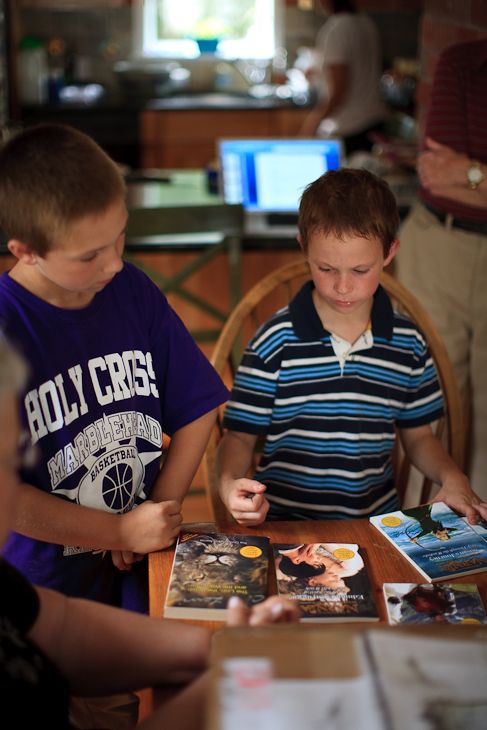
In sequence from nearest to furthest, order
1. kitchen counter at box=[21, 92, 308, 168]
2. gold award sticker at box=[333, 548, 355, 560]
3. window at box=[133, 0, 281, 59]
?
gold award sticker at box=[333, 548, 355, 560] < kitchen counter at box=[21, 92, 308, 168] < window at box=[133, 0, 281, 59]

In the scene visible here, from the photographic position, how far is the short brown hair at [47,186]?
2.87ft

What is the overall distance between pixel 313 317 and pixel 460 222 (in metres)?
0.81

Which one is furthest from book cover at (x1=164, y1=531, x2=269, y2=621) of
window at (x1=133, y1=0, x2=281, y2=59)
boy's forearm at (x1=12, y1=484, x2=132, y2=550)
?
window at (x1=133, y1=0, x2=281, y2=59)

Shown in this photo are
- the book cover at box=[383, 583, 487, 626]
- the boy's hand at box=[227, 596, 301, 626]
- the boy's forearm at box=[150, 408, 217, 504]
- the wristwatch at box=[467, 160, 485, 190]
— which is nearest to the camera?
the boy's hand at box=[227, 596, 301, 626]

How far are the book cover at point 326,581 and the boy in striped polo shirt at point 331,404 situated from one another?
0.88ft

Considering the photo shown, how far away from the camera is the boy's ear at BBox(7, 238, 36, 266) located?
35.6 inches

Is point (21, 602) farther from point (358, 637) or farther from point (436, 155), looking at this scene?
point (436, 155)

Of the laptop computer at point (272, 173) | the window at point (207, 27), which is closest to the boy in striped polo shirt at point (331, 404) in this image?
the laptop computer at point (272, 173)

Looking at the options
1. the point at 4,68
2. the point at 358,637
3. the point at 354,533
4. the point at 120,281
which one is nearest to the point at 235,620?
the point at 358,637

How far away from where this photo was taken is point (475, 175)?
1.72m

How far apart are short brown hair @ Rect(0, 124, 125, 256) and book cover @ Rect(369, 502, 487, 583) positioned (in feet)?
1.91

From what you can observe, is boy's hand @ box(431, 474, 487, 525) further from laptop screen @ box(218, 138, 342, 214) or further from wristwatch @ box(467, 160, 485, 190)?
laptop screen @ box(218, 138, 342, 214)

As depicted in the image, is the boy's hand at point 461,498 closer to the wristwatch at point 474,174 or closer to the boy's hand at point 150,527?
the boy's hand at point 150,527

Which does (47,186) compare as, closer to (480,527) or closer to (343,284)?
(343,284)
